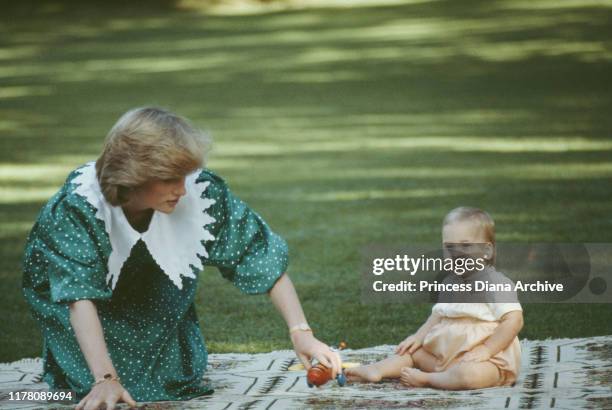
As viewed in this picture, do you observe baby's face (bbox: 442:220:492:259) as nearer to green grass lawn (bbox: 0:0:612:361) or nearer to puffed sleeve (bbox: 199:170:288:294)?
puffed sleeve (bbox: 199:170:288:294)

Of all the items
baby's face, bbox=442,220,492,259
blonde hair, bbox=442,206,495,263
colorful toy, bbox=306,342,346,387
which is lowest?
colorful toy, bbox=306,342,346,387

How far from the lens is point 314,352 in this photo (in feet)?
11.5

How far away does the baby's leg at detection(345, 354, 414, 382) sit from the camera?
3.98 m

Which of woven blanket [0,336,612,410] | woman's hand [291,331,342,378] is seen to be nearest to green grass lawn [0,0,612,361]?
woven blanket [0,336,612,410]

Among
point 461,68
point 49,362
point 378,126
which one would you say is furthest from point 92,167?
point 461,68

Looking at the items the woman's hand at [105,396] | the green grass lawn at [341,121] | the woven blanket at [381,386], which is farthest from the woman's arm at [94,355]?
the green grass lawn at [341,121]

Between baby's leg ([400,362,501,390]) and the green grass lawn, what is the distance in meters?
1.20

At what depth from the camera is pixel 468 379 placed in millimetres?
3818

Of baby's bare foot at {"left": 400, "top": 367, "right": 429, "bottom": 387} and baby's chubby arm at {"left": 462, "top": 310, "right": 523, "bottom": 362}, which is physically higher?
baby's chubby arm at {"left": 462, "top": 310, "right": 523, "bottom": 362}

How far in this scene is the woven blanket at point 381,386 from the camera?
3617 mm

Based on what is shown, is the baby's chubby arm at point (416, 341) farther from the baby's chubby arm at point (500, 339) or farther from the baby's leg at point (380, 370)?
the baby's chubby arm at point (500, 339)

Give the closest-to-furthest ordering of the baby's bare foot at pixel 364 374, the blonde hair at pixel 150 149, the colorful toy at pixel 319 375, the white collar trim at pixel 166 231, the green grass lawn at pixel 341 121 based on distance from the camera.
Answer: the blonde hair at pixel 150 149, the colorful toy at pixel 319 375, the white collar trim at pixel 166 231, the baby's bare foot at pixel 364 374, the green grass lawn at pixel 341 121

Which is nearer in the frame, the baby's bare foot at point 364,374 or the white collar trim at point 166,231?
the white collar trim at point 166,231

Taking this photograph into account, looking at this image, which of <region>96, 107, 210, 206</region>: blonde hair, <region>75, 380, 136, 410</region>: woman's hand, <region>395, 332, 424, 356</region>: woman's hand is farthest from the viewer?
<region>395, 332, 424, 356</region>: woman's hand
